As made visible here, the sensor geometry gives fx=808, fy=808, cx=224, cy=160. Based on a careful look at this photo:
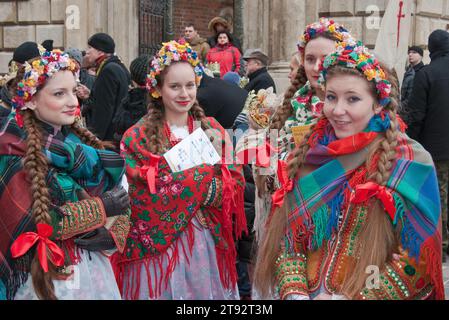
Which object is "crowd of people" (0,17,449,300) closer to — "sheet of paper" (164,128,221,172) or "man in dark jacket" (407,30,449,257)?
"sheet of paper" (164,128,221,172)

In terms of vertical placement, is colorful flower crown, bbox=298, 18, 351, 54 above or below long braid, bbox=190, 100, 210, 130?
above

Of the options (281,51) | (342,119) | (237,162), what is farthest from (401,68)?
(281,51)

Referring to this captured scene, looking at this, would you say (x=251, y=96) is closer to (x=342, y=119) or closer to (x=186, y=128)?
(x=186, y=128)

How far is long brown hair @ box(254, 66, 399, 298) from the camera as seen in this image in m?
2.90

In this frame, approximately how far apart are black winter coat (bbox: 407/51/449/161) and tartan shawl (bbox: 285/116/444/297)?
4.55m

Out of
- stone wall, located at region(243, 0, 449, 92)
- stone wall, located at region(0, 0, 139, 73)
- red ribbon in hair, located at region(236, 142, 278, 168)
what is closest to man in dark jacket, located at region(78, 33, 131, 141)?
red ribbon in hair, located at region(236, 142, 278, 168)

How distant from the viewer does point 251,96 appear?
492 centimetres

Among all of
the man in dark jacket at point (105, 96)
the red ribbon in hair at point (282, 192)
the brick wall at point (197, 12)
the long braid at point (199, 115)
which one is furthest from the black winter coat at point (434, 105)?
the brick wall at point (197, 12)

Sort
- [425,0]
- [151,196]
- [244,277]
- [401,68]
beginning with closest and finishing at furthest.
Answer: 1. [151,196]
2. [401,68]
3. [244,277]
4. [425,0]

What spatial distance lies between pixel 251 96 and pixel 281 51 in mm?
7062

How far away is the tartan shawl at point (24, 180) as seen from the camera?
138 inches

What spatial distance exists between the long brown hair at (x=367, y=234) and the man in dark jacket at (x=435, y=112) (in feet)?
14.8

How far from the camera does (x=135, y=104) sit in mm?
5609

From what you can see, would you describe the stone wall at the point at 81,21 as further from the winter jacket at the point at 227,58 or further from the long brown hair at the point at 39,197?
the long brown hair at the point at 39,197
